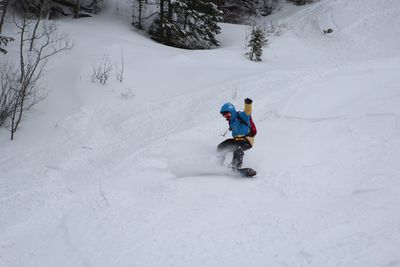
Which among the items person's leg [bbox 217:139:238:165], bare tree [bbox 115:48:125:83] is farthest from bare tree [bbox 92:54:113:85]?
person's leg [bbox 217:139:238:165]

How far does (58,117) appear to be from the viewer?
1001cm

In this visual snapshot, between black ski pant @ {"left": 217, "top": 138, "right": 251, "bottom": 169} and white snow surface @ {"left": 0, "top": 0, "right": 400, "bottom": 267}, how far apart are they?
0.91ft

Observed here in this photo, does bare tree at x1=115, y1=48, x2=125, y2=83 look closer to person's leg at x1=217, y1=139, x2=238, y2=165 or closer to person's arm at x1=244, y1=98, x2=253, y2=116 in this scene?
person's leg at x1=217, y1=139, x2=238, y2=165

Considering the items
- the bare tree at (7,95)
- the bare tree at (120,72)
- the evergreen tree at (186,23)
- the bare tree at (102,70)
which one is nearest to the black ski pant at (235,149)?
the bare tree at (120,72)

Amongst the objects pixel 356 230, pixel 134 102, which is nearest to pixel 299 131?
pixel 356 230

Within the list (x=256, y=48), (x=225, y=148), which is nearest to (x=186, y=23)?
(x=256, y=48)

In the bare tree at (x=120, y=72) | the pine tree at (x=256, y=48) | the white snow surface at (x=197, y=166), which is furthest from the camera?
the pine tree at (x=256, y=48)

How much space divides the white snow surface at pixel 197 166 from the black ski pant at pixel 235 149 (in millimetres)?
276

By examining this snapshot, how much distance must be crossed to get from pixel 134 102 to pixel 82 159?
9.18 feet

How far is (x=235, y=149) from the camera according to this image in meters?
7.61

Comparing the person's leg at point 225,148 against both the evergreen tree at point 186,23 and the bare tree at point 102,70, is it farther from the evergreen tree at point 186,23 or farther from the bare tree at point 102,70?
the evergreen tree at point 186,23

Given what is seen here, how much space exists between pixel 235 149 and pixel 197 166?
0.80 m

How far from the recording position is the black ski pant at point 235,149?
7.38m

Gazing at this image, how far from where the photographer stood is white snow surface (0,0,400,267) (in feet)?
17.6
